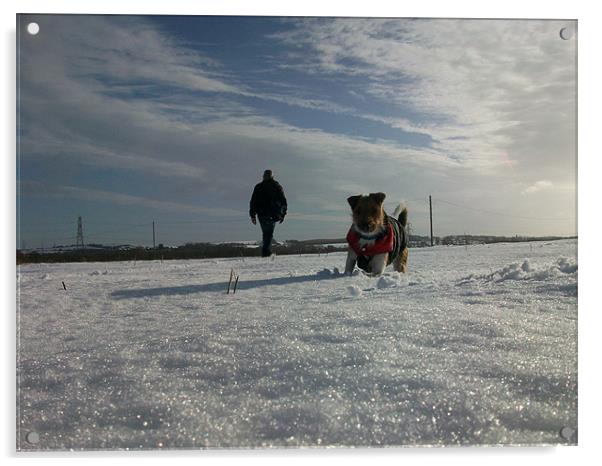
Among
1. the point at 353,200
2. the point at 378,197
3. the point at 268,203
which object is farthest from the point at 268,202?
the point at 378,197

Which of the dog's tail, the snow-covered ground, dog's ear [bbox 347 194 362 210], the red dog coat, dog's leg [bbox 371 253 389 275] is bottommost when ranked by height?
the snow-covered ground

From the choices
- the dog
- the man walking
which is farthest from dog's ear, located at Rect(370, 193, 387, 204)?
the man walking

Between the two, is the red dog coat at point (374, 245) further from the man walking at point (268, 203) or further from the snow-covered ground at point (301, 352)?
the man walking at point (268, 203)

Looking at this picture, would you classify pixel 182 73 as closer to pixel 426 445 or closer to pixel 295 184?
pixel 295 184

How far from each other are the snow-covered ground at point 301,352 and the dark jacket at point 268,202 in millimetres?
209

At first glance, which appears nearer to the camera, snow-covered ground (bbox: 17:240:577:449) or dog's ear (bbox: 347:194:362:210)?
snow-covered ground (bbox: 17:240:577:449)

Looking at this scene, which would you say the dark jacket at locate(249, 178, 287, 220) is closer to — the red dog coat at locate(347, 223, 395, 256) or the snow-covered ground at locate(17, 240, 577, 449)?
the snow-covered ground at locate(17, 240, 577, 449)

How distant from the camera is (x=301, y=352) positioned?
1.65 metres

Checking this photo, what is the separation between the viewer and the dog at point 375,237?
78.5 inches

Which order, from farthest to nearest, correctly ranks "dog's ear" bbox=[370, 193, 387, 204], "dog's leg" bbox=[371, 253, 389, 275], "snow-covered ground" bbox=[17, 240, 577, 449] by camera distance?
1. "dog's leg" bbox=[371, 253, 389, 275]
2. "dog's ear" bbox=[370, 193, 387, 204]
3. "snow-covered ground" bbox=[17, 240, 577, 449]

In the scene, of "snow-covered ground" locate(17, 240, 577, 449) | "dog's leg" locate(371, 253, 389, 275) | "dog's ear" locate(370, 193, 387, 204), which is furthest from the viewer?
"dog's leg" locate(371, 253, 389, 275)

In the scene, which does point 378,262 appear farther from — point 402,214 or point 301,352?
point 301,352

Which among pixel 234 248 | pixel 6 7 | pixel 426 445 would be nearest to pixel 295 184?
pixel 234 248

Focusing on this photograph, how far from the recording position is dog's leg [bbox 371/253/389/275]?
2.09 metres
